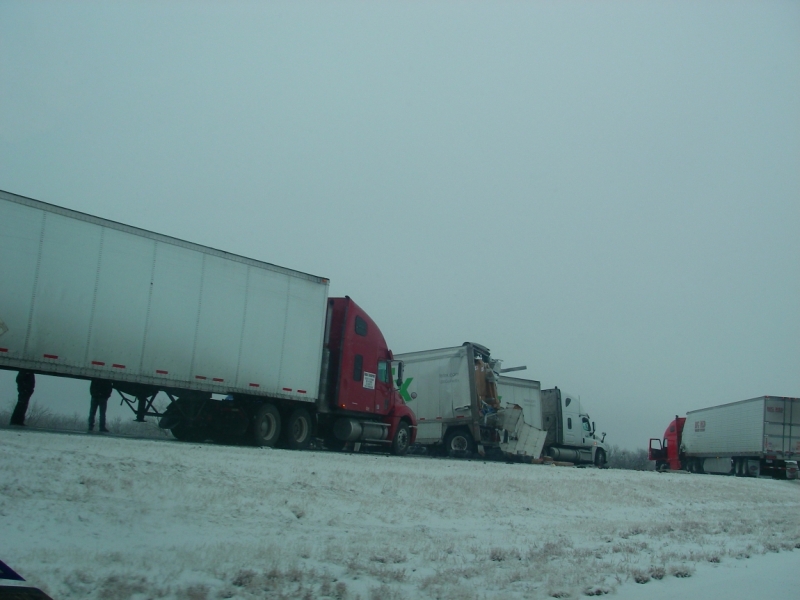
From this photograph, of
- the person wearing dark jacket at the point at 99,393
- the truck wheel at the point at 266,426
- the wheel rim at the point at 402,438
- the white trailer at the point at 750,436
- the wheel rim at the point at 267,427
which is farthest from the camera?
the white trailer at the point at 750,436

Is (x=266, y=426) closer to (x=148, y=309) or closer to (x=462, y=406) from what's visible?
(x=148, y=309)

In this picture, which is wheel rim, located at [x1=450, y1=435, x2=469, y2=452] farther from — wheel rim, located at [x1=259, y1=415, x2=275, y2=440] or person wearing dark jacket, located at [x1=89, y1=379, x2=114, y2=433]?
person wearing dark jacket, located at [x1=89, y1=379, x2=114, y2=433]

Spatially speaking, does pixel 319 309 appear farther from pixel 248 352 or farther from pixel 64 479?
pixel 64 479

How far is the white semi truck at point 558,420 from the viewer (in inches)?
1147

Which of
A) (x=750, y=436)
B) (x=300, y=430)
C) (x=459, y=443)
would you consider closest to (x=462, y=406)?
(x=459, y=443)

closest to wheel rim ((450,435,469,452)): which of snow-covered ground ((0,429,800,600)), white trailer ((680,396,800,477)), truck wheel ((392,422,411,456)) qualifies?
truck wheel ((392,422,411,456))

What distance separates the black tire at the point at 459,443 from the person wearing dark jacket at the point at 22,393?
14.3 meters

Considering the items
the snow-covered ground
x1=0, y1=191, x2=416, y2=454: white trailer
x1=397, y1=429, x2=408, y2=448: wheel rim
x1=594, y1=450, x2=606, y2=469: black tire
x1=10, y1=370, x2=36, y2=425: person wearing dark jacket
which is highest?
x1=0, y1=191, x2=416, y2=454: white trailer

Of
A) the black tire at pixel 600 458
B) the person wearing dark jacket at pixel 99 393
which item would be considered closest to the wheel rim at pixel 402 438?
the person wearing dark jacket at pixel 99 393

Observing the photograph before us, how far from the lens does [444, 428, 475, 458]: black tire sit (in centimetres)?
2380

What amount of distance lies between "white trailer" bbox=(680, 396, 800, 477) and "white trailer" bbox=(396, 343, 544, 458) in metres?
12.2

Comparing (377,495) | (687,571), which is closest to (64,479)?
(377,495)

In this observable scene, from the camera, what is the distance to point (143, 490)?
8.20m

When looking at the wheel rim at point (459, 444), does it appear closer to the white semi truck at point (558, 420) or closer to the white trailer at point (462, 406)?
the white trailer at point (462, 406)
